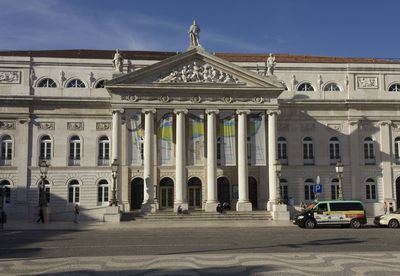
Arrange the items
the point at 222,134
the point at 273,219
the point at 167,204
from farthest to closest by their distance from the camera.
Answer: the point at 167,204 < the point at 222,134 < the point at 273,219

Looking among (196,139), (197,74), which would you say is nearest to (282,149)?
(196,139)

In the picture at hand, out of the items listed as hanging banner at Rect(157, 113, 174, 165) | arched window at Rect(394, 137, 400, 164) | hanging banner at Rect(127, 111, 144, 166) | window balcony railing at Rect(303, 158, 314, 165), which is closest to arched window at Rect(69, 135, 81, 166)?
hanging banner at Rect(127, 111, 144, 166)

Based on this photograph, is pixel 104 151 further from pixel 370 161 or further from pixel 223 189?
pixel 370 161

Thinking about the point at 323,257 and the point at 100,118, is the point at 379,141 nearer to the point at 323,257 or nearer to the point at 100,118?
the point at 100,118

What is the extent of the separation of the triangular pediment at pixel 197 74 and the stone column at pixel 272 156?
8.05 feet

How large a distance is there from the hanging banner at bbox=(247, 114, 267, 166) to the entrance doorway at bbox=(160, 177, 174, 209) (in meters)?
7.75

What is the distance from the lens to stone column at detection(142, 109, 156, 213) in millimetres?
40344

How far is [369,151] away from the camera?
47.5 metres

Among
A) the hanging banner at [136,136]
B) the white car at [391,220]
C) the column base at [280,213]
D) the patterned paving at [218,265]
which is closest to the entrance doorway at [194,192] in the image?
the hanging banner at [136,136]

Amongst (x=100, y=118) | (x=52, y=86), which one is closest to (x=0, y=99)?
(x=52, y=86)

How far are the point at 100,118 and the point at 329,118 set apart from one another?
68.0 ft

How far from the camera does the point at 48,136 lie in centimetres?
4484

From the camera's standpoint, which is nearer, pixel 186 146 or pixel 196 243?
pixel 196 243

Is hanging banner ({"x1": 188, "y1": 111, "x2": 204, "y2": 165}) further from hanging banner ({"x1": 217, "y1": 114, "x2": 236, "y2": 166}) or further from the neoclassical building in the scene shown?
hanging banner ({"x1": 217, "y1": 114, "x2": 236, "y2": 166})
